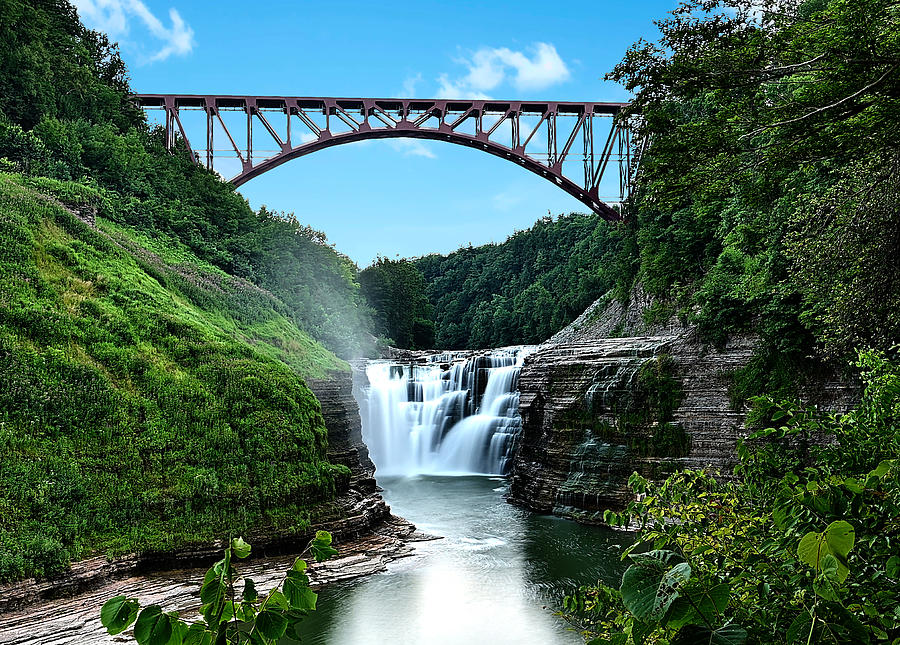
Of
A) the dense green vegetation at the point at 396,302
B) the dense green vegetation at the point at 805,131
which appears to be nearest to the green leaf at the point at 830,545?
the dense green vegetation at the point at 805,131

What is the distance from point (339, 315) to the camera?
25844mm

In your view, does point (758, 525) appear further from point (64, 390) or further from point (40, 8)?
point (40, 8)

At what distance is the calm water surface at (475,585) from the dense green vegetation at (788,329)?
113 centimetres

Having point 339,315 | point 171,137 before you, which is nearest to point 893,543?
point 339,315

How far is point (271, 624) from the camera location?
1466mm

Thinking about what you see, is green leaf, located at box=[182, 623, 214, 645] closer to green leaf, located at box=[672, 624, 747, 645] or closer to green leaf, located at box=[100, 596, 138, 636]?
green leaf, located at box=[100, 596, 138, 636]

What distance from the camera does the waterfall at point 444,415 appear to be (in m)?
21.0

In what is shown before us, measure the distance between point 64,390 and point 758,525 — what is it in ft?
36.4

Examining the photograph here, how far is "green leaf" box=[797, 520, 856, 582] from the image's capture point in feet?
4.38

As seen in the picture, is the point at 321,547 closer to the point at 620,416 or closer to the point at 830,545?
the point at 830,545

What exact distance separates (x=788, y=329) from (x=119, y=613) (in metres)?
13.3

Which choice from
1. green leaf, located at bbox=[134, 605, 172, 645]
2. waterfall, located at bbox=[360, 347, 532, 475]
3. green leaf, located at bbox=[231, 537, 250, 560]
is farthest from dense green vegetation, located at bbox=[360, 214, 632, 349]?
green leaf, located at bbox=[134, 605, 172, 645]

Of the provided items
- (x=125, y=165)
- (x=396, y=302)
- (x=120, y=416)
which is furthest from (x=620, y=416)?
(x=396, y=302)

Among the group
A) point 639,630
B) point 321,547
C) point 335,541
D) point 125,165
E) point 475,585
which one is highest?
point 125,165
